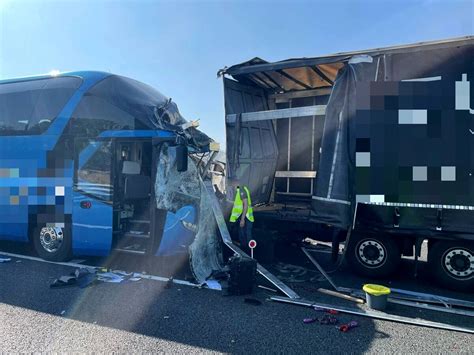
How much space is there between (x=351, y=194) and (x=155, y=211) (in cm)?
323

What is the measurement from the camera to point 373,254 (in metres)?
6.30

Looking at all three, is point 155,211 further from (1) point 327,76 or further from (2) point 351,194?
(1) point 327,76

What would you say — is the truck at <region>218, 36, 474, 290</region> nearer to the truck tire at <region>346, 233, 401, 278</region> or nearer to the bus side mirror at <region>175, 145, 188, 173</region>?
the truck tire at <region>346, 233, 401, 278</region>

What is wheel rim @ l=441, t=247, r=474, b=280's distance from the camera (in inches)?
222

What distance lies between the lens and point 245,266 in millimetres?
5363

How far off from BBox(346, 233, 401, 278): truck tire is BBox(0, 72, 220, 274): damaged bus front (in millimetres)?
2703

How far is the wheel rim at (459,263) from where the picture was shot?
564 centimetres

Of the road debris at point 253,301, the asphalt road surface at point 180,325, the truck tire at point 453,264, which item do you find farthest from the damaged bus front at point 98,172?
the truck tire at point 453,264

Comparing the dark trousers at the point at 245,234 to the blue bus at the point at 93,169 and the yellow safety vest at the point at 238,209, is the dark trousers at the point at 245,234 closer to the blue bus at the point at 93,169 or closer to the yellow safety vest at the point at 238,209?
the yellow safety vest at the point at 238,209

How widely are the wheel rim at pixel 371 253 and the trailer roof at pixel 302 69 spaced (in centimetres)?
305

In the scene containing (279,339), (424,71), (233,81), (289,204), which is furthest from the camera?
(289,204)

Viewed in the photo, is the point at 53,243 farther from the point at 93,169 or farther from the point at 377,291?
the point at 377,291

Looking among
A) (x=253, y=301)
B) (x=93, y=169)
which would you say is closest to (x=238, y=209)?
(x=253, y=301)

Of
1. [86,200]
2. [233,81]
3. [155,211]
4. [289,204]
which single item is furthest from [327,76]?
[86,200]
